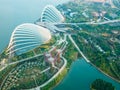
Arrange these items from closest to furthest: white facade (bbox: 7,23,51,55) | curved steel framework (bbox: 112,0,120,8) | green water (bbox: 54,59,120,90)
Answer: green water (bbox: 54,59,120,90)
white facade (bbox: 7,23,51,55)
curved steel framework (bbox: 112,0,120,8)

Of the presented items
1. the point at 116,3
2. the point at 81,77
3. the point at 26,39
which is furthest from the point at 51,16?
the point at 116,3

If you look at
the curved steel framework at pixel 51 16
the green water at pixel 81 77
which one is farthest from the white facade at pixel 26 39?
the curved steel framework at pixel 51 16

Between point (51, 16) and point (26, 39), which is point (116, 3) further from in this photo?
point (26, 39)

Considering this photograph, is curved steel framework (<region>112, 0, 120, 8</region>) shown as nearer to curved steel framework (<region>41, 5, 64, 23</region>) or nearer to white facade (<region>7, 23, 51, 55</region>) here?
curved steel framework (<region>41, 5, 64, 23</region>)

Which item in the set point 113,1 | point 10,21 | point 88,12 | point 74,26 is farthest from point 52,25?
point 113,1

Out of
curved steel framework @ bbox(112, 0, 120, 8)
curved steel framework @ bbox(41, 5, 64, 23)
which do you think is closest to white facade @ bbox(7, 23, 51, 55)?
curved steel framework @ bbox(41, 5, 64, 23)

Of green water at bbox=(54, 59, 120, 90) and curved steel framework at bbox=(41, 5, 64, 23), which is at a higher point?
curved steel framework at bbox=(41, 5, 64, 23)

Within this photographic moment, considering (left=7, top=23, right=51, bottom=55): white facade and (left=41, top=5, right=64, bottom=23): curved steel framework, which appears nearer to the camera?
(left=7, top=23, right=51, bottom=55): white facade

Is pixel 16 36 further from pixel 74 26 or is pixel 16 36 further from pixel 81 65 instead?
pixel 74 26
